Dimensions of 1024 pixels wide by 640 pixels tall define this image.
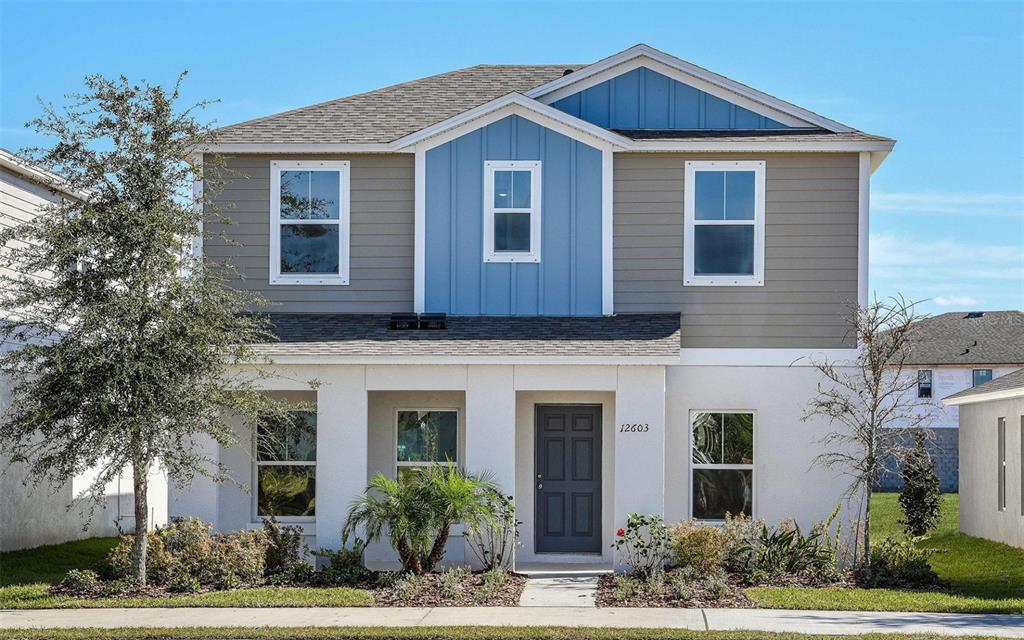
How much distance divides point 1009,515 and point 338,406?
1189 centimetres

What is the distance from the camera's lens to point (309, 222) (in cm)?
1903

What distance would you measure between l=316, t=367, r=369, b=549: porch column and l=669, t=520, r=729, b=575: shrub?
4.40m

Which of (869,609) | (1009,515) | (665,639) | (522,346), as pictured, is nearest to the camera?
(665,639)

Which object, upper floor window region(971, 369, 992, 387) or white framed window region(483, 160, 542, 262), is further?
upper floor window region(971, 369, 992, 387)

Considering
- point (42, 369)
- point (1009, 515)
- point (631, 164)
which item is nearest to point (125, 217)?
point (42, 369)

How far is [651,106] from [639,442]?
18.1 feet

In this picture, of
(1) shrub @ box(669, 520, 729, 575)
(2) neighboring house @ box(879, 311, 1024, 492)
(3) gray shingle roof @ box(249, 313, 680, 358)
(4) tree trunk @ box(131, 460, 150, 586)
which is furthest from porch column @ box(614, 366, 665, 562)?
(2) neighboring house @ box(879, 311, 1024, 492)

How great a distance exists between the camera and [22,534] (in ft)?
61.9

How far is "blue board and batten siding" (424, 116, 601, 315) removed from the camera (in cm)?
1864

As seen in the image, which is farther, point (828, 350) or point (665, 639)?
point (828, 350)

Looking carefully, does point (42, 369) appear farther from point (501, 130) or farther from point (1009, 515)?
point (1009, 515)

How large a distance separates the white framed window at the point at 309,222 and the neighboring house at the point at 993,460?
36.4ft

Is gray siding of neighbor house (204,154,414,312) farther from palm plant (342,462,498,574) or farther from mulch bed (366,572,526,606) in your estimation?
mulch bed (366,572,526,606)

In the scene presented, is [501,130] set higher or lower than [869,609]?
higher
